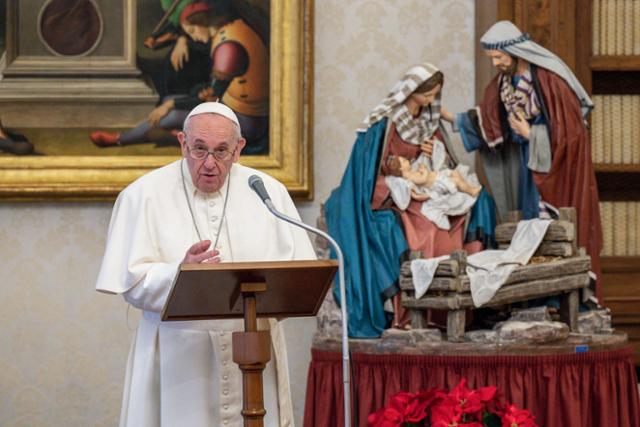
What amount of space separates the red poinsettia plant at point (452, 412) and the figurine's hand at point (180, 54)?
3.22 meters

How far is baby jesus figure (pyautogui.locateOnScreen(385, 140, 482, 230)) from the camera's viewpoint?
18.0 feet

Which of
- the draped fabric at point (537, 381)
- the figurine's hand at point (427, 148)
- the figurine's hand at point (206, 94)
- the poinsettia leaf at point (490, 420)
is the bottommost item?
the draped fabric at point (537, 381)

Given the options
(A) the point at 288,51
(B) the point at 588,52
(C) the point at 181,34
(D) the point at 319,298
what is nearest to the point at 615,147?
(B) the point at 588,52

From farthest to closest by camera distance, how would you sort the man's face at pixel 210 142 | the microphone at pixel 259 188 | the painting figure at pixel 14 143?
the painting figure at pixel 14 143
the man's face at pixel 210 142
the microphone at pixel 259 188

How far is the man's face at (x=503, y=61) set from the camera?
550cm

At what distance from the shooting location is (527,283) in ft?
16.7

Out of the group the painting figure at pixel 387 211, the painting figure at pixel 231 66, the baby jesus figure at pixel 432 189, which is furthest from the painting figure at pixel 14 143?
the baby jesus figure at pixel 432 189

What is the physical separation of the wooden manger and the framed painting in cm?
139

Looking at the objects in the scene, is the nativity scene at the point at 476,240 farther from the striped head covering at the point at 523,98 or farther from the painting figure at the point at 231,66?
the painting figure at the point at 231,66

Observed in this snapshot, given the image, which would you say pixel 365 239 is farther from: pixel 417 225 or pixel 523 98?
pixel 523 98

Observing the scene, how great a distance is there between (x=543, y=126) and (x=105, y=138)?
7.75 ft

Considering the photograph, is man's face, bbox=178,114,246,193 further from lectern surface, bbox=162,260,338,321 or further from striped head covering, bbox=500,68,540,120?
striped head covering, bbox=500,68,540,120

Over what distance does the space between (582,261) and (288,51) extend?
6.81ft

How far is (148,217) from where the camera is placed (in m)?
3.97
